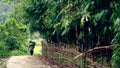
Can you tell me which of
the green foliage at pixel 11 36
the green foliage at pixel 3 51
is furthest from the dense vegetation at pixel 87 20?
the green foliage at pixel 11 36

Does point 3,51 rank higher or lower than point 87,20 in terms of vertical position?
lower

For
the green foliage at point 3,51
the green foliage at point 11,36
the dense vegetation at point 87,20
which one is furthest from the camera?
the green foliage at point 11,36

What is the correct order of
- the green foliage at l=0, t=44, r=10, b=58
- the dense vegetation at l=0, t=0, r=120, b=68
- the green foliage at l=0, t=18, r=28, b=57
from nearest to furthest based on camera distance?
the dense vegetation at l=0, t=0, r=120, b=68 < the green foliage at l=0, t=44, r=10, b=58 < the green foliage at l=0, t=18, r=28, b=57

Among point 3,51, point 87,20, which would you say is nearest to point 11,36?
point 3,51

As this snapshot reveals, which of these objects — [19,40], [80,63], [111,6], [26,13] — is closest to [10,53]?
[19,40]

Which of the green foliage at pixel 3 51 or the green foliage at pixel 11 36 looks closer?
the green foliage at pixel 3 51

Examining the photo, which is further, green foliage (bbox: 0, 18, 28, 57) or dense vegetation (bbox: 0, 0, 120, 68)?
green foliage (bbox: 0, 18, 28, 57)

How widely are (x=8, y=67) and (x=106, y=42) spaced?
6089mm

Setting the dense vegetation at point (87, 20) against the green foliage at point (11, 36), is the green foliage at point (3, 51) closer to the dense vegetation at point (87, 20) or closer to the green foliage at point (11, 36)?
the green foliage at point (11, 36)

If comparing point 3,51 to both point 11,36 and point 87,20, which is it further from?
point 87,20

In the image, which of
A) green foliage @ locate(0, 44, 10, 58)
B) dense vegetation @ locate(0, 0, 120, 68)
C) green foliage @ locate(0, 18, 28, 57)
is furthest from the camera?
green foliage @ locate(0, 18, 28, 57)

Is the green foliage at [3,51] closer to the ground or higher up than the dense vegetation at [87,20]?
closer to the ground

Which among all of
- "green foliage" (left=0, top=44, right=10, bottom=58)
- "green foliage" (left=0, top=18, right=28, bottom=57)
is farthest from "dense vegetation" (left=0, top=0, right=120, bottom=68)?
"green foliage" (left=0, top=18, right=28, bottom=57)

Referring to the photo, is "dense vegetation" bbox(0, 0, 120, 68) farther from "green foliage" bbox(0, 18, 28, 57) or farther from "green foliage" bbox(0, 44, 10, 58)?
"green foliage" bbox(0, 18, 28, 57)
